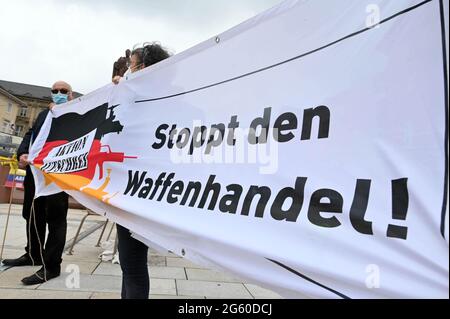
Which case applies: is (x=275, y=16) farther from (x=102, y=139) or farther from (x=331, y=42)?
(x=102, y=139)

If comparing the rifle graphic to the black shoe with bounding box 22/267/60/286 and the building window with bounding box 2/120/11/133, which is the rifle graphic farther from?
the building window with bounding box 2/120/11/133

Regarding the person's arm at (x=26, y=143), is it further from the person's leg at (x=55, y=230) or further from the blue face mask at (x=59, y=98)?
the person's leg at (x=55, y=230)

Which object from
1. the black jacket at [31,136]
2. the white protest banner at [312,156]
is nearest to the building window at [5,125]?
the black jacket at [31,136]

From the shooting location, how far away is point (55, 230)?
3.22 meters

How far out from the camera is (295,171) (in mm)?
1176

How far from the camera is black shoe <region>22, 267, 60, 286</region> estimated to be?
294 cm

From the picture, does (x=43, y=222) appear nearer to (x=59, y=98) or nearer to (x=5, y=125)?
(x=59, y=98)

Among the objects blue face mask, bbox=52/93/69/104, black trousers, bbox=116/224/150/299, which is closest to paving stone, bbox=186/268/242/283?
black trousers, bbox=116/224/150/299

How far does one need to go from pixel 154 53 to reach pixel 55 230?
1.94 meters

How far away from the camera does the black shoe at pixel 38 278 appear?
294 cm

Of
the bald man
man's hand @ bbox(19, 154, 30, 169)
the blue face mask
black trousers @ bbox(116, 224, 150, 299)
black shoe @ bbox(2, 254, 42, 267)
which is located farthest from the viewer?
the blue face mask

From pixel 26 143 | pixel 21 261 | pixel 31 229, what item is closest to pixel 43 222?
pixel 31 229

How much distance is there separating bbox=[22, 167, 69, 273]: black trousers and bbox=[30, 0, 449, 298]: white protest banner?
1636 mm
